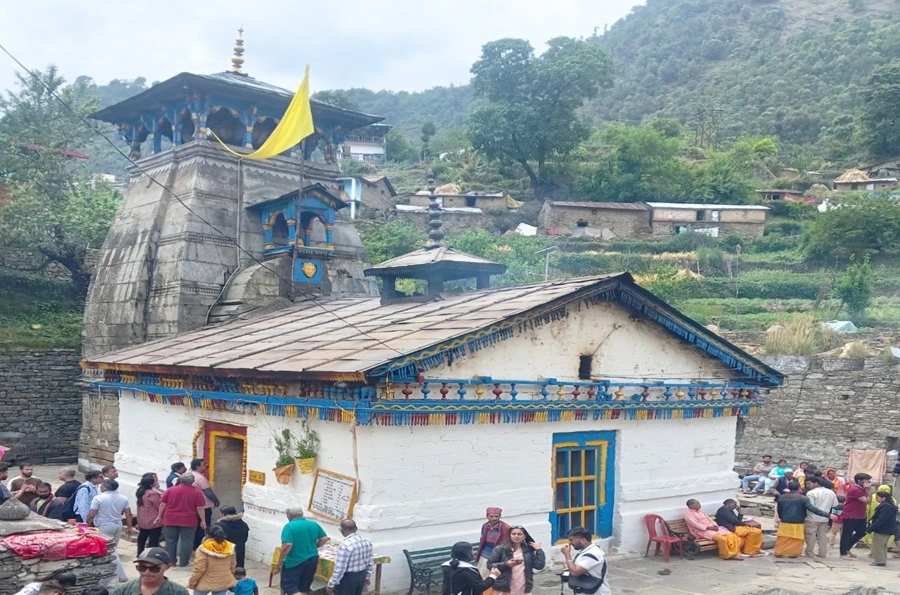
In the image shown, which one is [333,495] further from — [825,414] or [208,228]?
[825,414]

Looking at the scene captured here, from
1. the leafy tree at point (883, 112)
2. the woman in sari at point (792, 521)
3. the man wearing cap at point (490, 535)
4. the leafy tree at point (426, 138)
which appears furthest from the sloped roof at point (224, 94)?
the leafy tree at point (426, 138)

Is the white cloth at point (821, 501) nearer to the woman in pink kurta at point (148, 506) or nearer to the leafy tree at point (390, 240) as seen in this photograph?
the woman in pink kurta at point (148, 506)

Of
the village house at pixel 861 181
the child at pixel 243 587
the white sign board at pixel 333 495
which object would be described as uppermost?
the village house at pixel 861 181

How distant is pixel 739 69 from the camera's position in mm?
101062

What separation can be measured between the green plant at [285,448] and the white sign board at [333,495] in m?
0.51

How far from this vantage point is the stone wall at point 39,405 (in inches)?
733

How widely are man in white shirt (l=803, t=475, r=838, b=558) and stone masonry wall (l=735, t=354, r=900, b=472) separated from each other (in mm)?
9119

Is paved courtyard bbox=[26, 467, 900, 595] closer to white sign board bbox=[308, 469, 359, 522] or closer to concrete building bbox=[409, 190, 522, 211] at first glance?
white sign board bbox=[308, 469, 359, 522]

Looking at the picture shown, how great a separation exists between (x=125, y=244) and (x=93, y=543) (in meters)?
9.43

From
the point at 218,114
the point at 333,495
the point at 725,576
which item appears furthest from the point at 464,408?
the point at 218,114

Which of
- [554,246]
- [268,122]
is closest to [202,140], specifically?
[268,122]

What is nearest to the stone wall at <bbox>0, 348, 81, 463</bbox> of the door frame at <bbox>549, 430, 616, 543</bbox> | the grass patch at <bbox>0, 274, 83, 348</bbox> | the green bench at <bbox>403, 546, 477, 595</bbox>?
the grass patch at <bbox>0, 274, 83, 348</bbox>

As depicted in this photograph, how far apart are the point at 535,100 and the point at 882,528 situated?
1946 inches

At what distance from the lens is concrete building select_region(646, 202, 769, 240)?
48.3 meters
